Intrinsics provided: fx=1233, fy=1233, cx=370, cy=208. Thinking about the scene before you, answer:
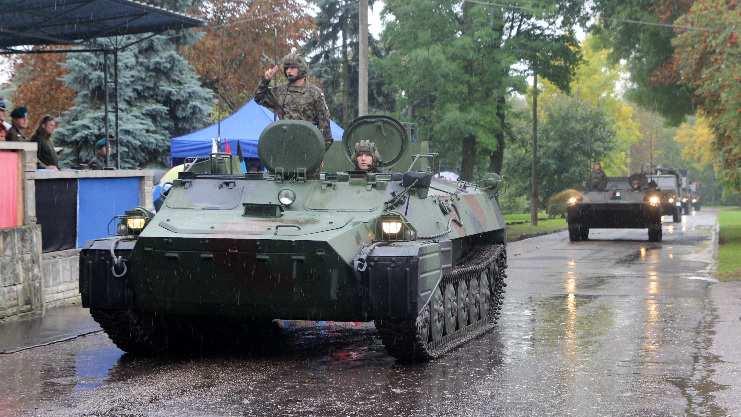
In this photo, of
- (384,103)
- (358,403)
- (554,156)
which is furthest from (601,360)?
(554,156)

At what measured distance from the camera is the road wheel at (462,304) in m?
11.9

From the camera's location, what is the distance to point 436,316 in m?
10.8

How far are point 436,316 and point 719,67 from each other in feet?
55.5

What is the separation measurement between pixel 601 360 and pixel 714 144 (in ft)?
66.6

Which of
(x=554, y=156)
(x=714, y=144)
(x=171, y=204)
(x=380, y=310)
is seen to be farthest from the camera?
(x=554, y=156)

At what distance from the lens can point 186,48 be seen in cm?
4028

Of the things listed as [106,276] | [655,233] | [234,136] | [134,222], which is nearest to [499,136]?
[655,233]

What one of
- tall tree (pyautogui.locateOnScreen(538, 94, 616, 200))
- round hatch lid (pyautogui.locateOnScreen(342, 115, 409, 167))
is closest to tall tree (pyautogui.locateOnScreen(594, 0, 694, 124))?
tall tree (pyautogui.locateOnScreen(538, 94, 616, 200))

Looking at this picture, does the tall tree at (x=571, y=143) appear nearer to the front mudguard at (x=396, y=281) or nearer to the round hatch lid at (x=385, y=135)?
the round hatch lid at (x=385, y=135)

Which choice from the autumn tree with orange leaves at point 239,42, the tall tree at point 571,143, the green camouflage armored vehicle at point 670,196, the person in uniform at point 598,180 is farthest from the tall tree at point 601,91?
the person in uniform at point 598,180

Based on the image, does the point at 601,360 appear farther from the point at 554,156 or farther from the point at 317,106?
the point at 554,156

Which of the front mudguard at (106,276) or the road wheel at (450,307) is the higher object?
the front mudguard at (106,276)

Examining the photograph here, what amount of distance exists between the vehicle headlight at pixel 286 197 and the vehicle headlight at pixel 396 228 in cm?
97

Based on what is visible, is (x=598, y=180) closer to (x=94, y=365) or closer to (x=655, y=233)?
(x=655, y=233)
